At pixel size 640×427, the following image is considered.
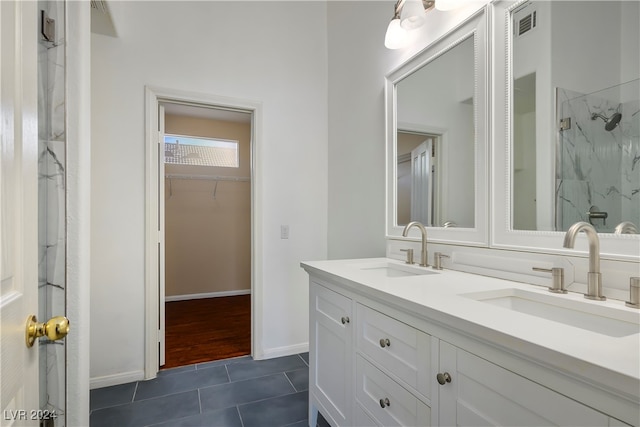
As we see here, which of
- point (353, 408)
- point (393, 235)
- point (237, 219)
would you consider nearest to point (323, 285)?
point (353, 408)

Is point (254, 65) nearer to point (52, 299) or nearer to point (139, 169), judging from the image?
point (139, 169)

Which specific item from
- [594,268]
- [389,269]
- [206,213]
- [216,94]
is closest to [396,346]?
[594,268]

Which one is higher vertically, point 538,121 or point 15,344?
point 538,121

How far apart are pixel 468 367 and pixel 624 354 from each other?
0.31 m

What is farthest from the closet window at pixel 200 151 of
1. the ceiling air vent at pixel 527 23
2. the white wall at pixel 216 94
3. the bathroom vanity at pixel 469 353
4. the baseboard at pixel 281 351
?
the ceiling air vent at pixel 527 23

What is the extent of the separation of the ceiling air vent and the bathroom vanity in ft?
3.23

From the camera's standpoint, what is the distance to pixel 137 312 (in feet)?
7.15

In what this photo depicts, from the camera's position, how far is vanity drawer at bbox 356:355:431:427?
94 centimetres

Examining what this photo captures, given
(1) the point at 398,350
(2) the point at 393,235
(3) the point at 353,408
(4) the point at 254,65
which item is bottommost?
(3) the point at 353,408

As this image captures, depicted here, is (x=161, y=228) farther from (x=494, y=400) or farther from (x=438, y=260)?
(x=494, y=400)

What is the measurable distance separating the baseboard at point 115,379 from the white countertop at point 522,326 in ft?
6.02

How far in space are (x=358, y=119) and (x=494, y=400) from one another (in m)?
1.99

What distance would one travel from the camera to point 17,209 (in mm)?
610

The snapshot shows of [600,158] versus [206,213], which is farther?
[206,213]
